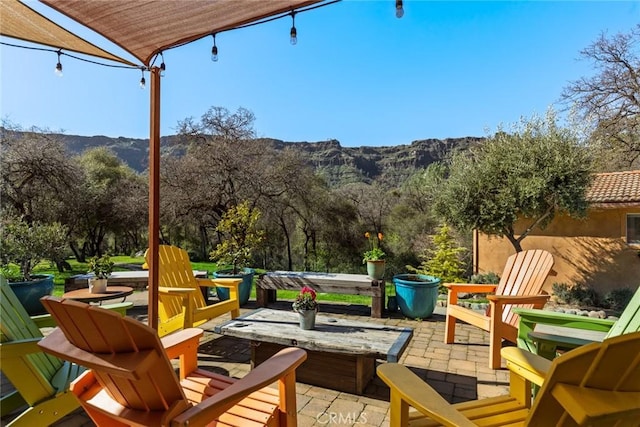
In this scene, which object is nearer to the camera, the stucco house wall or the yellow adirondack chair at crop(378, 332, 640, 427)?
the yellow adirondack chair at crop(378, 332, 640, 427)

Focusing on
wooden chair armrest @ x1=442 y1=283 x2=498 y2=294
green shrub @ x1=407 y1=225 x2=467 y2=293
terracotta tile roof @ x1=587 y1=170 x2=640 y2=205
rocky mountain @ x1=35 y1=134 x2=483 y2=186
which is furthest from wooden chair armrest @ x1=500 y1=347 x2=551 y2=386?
rocky mountain @ x1=35 y1=134 x2=483 y2=186

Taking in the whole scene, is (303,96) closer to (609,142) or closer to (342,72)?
(342,72)

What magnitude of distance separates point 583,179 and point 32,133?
1344 cm

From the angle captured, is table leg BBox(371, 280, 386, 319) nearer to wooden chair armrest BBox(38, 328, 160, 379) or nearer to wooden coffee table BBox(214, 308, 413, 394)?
wooden coffee table BBox(214, 308, 413, 394)

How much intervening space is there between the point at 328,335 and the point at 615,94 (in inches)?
599

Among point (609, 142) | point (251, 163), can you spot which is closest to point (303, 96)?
point (251, 163)

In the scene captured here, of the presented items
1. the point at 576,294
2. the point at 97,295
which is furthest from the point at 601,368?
the point at 576,294

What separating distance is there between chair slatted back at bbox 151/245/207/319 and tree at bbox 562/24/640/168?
1374cm

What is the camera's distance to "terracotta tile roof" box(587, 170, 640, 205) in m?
6.96

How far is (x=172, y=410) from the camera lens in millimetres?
1070

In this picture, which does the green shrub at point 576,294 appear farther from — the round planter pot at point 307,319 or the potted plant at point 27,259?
the potted plant at point 27,259

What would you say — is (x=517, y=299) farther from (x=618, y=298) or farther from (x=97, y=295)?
(x=618, y=298)

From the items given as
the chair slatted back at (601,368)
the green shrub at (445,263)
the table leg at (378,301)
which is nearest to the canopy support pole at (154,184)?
the chair slatted back at (601,368)

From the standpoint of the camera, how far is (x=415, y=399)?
3.62 feet
